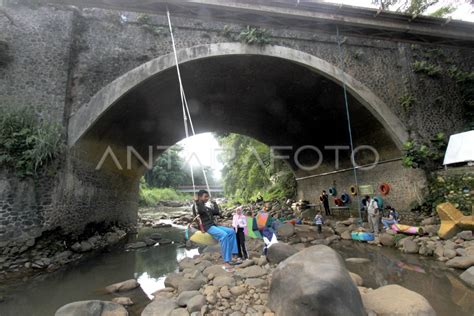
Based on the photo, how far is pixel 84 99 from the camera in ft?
28.1

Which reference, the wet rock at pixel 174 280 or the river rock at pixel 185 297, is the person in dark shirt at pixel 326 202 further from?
the river rock at pixel 185 297

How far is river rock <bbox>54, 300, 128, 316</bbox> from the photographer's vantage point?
3.66m

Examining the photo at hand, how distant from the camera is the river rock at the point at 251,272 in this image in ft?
15.7

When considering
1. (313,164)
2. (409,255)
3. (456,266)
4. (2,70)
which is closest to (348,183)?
(313,164)

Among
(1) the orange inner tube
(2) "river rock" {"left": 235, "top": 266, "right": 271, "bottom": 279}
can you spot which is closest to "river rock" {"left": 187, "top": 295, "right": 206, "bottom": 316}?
(2) "river rock" {"left": 235, "top": 266, "right": 271, "bottom": 279}

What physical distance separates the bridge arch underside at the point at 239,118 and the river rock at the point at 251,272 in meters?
6.42

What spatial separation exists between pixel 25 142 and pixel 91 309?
5388 mm

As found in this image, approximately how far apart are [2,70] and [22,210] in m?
4.19

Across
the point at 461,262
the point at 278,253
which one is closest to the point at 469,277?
the point at 461,262

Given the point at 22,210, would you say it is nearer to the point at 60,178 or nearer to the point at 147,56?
the point at 60,178

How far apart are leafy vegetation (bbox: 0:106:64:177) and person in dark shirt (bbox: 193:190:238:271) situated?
459 cm

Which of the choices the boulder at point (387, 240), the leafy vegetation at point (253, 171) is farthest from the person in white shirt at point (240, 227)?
the leafy vegetation at point (253, 171)

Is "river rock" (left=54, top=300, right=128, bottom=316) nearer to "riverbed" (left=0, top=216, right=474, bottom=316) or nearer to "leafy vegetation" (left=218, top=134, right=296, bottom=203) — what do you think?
"riverbed" (left=0, top=216, right=474, bottom=316)

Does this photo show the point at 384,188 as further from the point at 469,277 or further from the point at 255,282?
the point at 255,282
